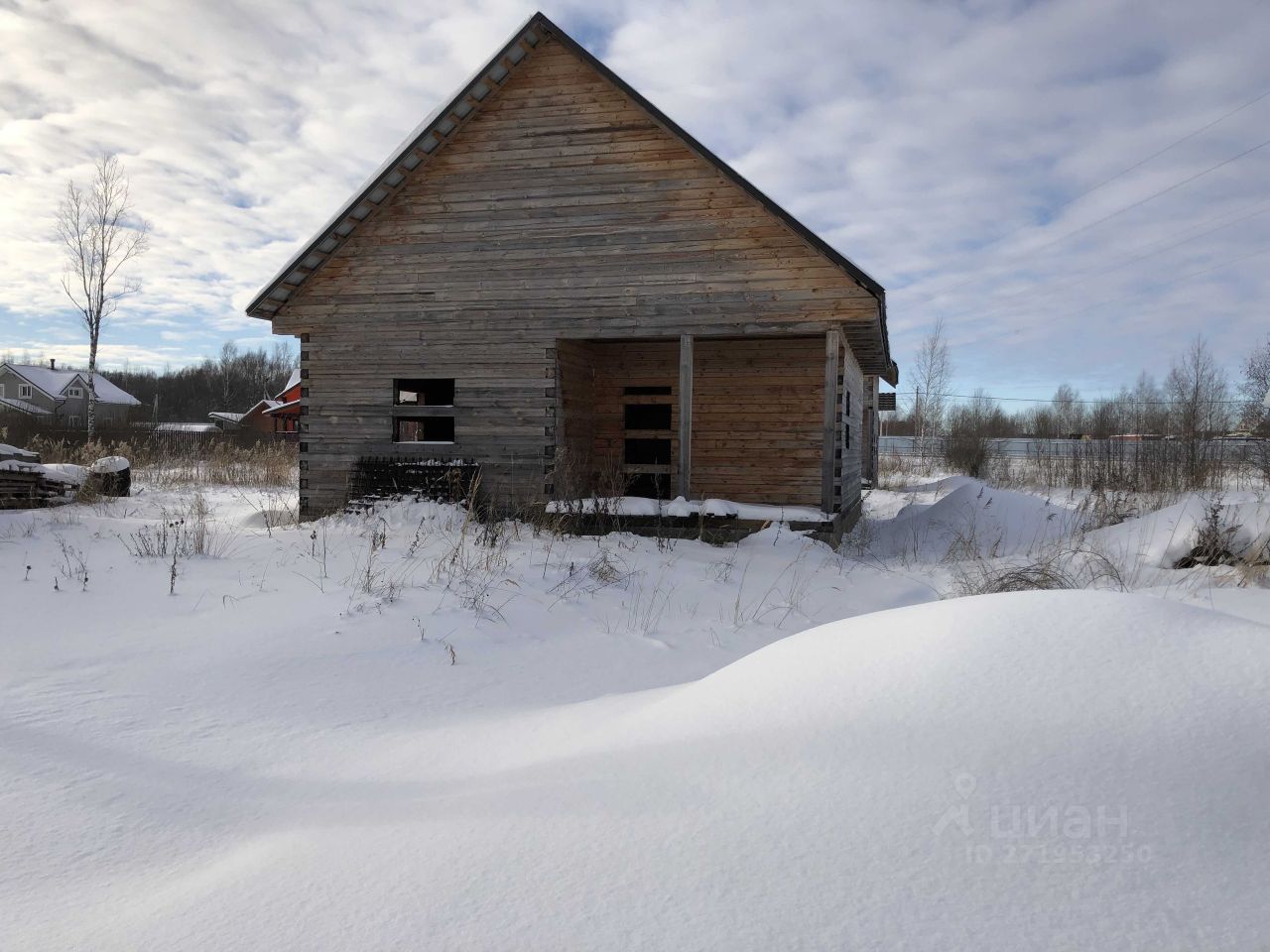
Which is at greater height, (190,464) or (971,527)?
(190,464)

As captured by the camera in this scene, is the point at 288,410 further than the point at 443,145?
Yes

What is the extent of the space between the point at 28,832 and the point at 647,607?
5.00 metres

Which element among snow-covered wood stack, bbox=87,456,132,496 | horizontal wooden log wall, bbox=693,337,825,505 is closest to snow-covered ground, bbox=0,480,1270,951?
horizontal wooden log wall, bbox=693,337,825,505

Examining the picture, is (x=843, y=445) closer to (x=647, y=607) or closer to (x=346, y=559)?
(x=647, y=607)

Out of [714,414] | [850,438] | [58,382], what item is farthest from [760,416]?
[58,382]

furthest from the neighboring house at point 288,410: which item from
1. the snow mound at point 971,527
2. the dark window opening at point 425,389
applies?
the snow mound at point 971,527

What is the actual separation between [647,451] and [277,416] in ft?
153

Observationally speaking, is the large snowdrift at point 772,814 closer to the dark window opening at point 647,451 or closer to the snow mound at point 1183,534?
the snow mound at point 1183,534

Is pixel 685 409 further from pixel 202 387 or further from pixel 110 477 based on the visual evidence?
pixel 202 387

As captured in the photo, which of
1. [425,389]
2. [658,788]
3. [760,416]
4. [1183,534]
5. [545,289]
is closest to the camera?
[658,788]

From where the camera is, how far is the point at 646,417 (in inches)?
631

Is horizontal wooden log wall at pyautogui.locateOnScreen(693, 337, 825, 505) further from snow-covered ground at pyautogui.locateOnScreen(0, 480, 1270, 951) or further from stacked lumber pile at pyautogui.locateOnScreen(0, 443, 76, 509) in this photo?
stacked lumber pile at pyautogui.locateOnScreen(0, 443, 76, 509)

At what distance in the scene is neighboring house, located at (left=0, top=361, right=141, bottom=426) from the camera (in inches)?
2618

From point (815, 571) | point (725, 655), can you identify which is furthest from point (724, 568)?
point (725, 655)
